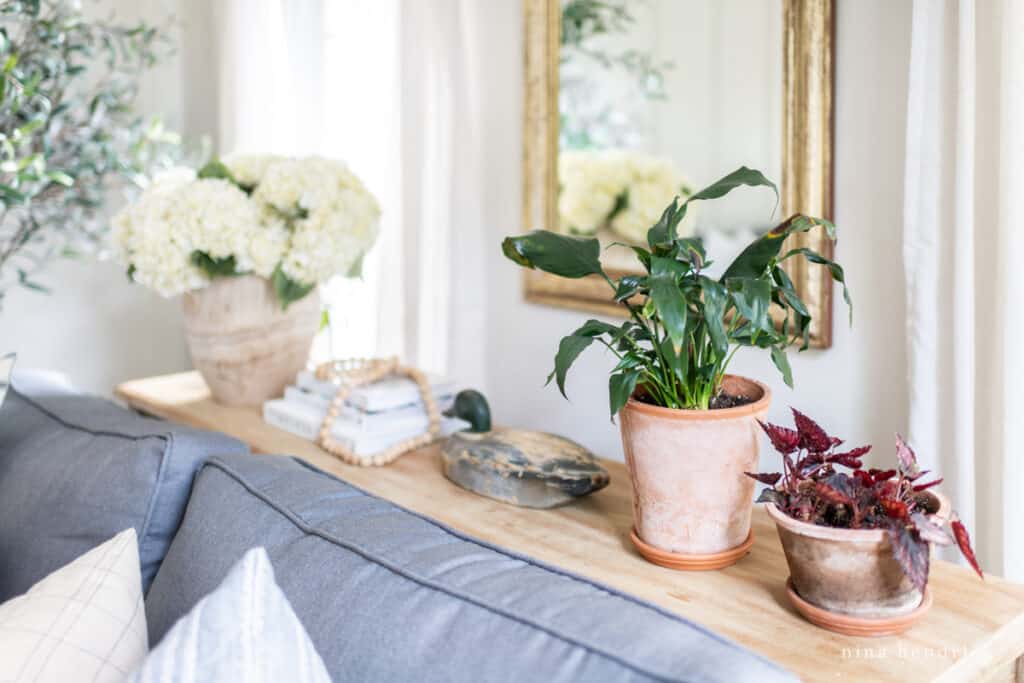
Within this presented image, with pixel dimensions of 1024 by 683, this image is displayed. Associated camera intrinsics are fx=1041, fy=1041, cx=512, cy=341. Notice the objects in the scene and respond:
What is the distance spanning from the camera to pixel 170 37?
304cm

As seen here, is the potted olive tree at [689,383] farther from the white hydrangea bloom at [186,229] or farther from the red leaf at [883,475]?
the white hydrangea bloom at [186,229]

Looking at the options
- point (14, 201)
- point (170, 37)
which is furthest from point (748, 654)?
point (170, 37)

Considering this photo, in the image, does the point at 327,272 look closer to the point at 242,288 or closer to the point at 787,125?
the point at 242,288

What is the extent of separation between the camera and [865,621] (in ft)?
3.65

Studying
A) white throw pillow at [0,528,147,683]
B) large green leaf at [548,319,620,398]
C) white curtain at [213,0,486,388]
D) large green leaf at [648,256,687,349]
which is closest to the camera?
white throw pillow at [0,528,147,683]

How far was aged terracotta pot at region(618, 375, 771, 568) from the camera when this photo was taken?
1.25m

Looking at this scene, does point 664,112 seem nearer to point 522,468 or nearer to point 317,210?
point 317,210

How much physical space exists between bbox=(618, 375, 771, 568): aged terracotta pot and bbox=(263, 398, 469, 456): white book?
0.61 metres

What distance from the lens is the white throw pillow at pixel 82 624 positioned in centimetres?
100

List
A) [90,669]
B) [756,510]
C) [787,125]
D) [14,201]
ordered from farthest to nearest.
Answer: [14,201] < [787,125] < [756,510] < [90,669]

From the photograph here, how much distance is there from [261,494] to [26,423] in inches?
25.4

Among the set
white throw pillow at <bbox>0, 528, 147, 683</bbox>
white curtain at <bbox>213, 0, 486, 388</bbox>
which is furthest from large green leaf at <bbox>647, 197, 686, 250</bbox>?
white curtain at <bbox>213, 0, 486, 388</bbox>

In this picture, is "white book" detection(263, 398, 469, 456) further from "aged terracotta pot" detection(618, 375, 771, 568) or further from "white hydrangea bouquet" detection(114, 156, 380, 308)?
"aged terracotta pot" detection(618, 375, 771, 568)

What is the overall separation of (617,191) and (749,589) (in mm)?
1051
